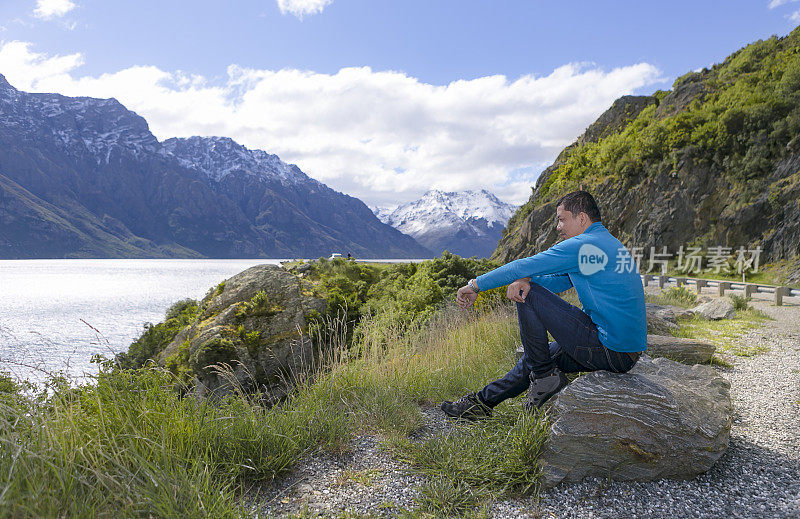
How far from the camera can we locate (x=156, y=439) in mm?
2895

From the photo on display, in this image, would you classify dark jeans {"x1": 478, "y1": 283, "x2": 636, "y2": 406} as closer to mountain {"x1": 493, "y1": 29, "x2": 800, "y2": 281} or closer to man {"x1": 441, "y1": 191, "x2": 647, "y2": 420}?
man {"x1": 441, "y1": 191, "x2": 647, "y2": 420}

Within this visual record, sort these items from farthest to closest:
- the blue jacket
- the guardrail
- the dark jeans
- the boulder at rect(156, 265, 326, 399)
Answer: the guardrail, the boulder at rect(156, 265, 326, 399), the dark jeans, the blue jacket

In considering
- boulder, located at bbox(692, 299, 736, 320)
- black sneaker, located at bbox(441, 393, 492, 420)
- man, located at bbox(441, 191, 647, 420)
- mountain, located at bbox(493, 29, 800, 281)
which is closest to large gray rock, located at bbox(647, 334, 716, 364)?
man, located at bbox(441, 191, 647, 420)

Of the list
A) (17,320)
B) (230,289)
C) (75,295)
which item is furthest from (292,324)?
(75,295)

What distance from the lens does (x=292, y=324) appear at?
9.55 m

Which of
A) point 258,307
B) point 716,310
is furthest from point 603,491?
point 716,310

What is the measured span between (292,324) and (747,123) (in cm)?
3967

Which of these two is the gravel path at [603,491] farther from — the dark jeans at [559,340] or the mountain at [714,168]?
the mountain at [714,168]

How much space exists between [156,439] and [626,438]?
10.8ft

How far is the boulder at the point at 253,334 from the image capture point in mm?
8523

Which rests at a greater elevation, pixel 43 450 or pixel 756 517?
pixel 43 450

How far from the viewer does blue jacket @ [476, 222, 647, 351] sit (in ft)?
11.1

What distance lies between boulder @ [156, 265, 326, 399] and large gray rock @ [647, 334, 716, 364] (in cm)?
593

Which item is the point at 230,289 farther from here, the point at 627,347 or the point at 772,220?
the point at 772,220
